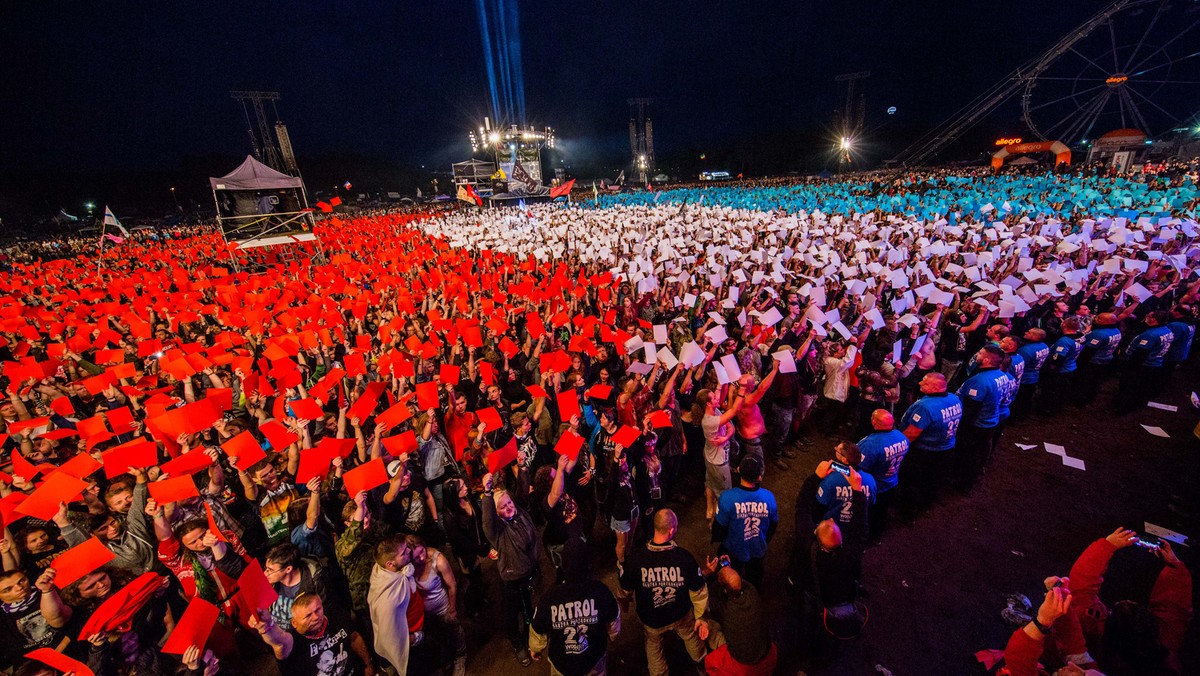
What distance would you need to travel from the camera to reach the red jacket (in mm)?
2650

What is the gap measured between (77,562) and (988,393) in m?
8.20

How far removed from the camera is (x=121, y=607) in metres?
2.83

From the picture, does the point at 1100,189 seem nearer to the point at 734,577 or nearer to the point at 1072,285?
the point at 1072,285

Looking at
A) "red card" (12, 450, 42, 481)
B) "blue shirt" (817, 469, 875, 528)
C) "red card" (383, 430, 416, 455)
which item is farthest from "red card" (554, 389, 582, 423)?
"red card" (12, 450, 42, 481)

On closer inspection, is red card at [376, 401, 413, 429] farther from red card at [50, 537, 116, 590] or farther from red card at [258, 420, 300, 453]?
red card at [50, 537, 116, 590]

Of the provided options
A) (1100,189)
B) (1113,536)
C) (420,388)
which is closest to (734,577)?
(1113,536)

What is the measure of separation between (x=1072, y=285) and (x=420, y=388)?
10.9 meters

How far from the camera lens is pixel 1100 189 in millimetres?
19125

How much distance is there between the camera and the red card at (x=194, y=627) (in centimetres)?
239

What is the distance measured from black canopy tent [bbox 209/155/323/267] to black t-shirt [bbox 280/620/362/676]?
1746cm

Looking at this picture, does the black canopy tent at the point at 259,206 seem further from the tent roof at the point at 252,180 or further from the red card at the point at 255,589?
the red card at the point at 255,589

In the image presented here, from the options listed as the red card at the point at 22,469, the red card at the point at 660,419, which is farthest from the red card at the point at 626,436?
the red card at the point at 22,469

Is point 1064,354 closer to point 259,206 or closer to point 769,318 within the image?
point 769,318

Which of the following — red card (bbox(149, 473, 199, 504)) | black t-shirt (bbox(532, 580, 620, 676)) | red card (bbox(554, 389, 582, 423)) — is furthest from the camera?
red card (bbox(554, 389, 582, 423))
